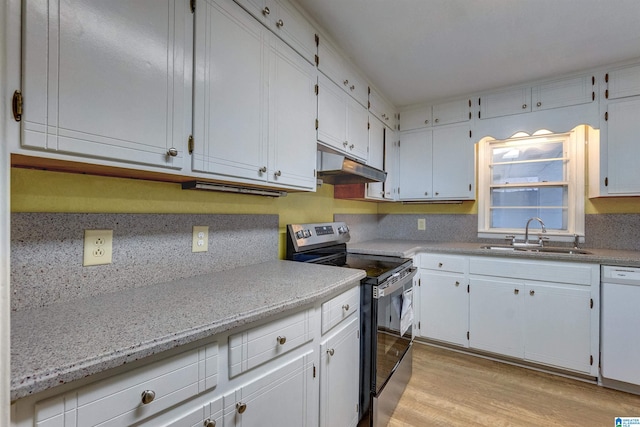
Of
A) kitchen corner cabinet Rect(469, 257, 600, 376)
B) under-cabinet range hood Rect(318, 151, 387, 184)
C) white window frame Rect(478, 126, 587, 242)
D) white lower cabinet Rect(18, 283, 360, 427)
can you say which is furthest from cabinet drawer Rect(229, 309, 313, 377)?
white window frame Rect(478, 126, 587, 242)

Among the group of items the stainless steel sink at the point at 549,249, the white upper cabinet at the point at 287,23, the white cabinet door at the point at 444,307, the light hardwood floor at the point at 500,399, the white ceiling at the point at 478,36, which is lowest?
the light hardwood floor at the point at 500,399

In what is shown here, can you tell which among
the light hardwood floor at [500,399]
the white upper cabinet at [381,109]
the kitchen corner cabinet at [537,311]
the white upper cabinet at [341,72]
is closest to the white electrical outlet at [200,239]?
the white upper cabinet at [341,72]

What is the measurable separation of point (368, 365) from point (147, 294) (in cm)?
115

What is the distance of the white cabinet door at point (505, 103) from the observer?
2.52 metres

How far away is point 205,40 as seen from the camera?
3.58 feet

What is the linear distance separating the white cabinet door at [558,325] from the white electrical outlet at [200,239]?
7.85 ft

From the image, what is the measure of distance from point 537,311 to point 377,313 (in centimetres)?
154

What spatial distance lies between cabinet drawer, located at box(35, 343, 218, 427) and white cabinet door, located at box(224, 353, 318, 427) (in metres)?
0.13

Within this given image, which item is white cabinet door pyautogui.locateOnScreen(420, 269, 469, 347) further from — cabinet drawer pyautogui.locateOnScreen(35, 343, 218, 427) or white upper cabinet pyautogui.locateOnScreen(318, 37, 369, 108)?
cabinet drawer pyautogui.locateOnScreen(35, 343, 218, 427)

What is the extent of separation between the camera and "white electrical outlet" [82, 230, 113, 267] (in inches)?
39.5

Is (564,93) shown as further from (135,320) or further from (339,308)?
(135,320)

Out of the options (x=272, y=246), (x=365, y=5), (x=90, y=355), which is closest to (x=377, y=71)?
(x=365, y=5)

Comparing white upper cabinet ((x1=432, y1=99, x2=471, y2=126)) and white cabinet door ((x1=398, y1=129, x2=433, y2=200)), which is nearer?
white upper cabinet ((x1=432, y1=99, x2=471, y2=126))

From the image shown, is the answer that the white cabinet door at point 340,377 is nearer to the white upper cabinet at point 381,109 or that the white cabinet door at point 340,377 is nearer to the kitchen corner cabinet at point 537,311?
the kitchen corner cabinet at point 537,311
